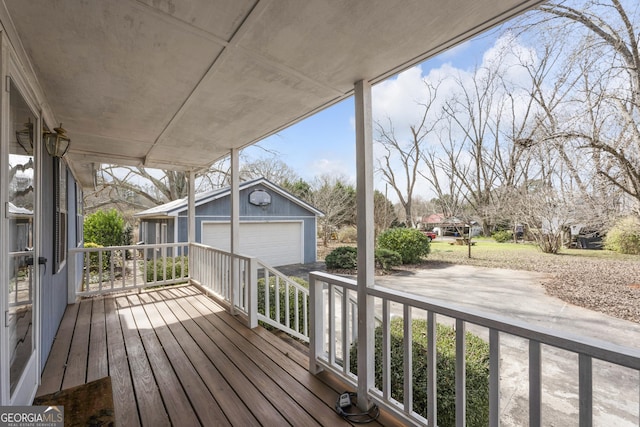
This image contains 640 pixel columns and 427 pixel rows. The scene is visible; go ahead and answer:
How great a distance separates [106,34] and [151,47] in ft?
0.66

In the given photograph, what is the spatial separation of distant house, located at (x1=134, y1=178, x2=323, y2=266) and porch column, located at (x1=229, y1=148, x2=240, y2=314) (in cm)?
463

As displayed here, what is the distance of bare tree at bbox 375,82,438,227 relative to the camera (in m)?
10.6

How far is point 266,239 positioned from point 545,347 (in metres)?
8.23

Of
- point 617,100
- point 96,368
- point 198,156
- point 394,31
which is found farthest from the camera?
point 198,156

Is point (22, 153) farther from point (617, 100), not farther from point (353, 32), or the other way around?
point (617, 100)

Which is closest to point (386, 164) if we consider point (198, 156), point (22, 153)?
point (198, 156)

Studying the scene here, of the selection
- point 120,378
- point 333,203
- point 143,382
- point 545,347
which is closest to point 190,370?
point 143,382

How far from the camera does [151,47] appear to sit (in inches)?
60.1

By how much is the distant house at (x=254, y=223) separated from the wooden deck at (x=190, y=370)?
5.29m

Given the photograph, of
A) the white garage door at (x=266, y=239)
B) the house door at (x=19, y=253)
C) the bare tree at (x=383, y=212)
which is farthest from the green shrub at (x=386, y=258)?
the house door at (x=19, y=253)

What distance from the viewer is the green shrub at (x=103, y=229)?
10000 millimetres

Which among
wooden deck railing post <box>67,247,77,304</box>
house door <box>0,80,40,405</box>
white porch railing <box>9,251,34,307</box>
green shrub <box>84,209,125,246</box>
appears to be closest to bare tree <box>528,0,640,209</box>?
house door <box>0,80,40,405</box>

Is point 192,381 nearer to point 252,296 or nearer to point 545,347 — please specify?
point 252,296

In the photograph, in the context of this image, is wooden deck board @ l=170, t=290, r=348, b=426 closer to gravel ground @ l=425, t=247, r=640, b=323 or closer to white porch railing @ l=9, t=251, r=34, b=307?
white porch railing @ l=9, t=251, r=34, b=307
